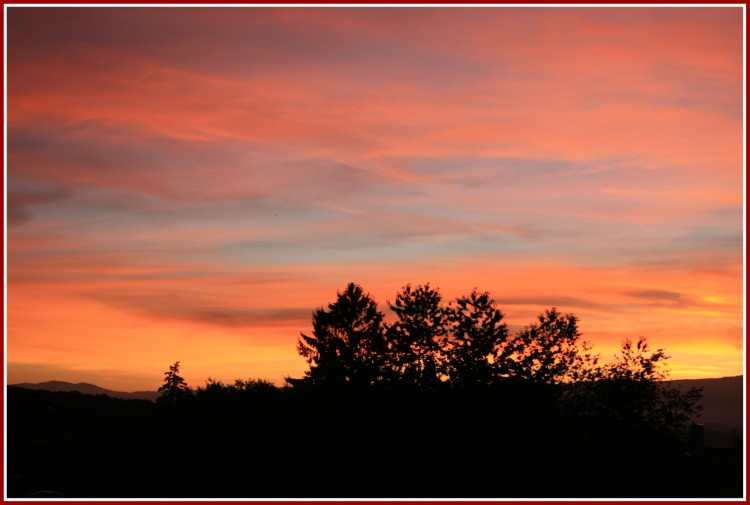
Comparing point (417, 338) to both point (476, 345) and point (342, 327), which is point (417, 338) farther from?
point (342, 327)

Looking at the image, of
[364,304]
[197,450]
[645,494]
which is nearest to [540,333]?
[645,494]

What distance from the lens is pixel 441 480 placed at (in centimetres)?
3638

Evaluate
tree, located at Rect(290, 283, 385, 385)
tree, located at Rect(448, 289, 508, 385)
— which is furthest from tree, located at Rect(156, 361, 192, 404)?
tree, located at Rect(448, 289, 508, 385)

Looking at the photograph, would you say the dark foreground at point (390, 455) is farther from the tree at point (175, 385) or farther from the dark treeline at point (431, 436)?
the tree at point (175, 385)

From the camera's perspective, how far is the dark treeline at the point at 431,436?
121 feet

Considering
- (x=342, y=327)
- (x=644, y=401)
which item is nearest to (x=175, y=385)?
(x=342, y=327)

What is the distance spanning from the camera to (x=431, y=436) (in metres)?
37.2

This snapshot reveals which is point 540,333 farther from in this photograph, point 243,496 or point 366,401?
point 243,496

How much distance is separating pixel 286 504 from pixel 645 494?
70.9ft

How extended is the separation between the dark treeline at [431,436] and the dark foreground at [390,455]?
6cm

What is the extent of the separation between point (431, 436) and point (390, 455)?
2097 mm

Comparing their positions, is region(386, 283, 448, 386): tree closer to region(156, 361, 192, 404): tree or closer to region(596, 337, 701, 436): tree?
region(596, 337, 701, 436): tree

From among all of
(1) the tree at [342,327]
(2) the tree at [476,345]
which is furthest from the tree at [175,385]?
(2) the tree at [476,345]

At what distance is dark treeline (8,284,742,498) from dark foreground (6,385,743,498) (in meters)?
0.06
